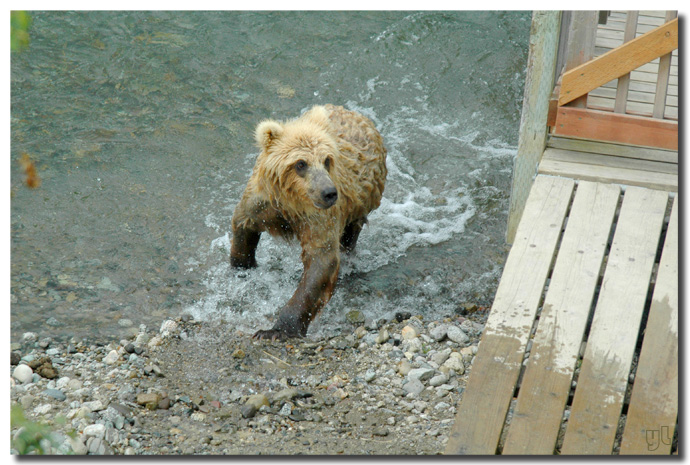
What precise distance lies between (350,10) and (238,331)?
767 centimetres

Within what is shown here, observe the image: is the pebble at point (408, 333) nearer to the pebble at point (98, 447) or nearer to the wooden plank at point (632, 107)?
the wooden plank at point (632, 107)

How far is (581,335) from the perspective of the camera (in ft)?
14.1

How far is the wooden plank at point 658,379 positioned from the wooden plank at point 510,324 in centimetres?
68

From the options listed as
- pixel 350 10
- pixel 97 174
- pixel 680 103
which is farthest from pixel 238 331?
pixel 350 10

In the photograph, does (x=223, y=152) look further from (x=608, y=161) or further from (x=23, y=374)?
(x=608, y=161)

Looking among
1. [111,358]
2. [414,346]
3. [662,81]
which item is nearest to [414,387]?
[414,346]

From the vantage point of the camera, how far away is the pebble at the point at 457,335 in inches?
236

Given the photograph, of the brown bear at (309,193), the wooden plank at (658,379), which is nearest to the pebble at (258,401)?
the brown bear at (309,193)

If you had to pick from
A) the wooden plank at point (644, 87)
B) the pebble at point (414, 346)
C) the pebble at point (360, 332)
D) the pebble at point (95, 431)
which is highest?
the wooden plank at point (644, 87)

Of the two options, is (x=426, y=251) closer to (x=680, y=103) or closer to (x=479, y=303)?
(x=479, y=303)

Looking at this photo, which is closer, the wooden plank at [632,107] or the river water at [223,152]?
the wooden plank at [632,107]

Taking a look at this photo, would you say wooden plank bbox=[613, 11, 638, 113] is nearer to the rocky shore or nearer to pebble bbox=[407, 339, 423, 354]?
the rocky shore

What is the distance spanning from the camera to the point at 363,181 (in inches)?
266

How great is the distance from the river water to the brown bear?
483 mm
